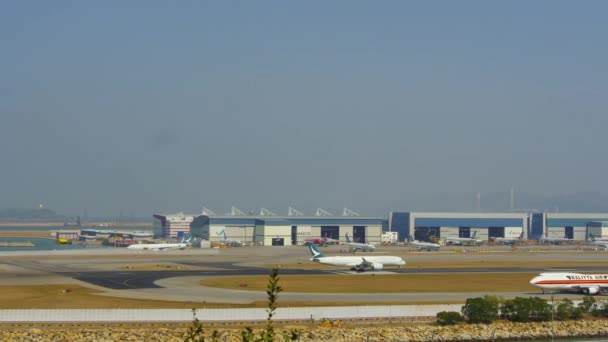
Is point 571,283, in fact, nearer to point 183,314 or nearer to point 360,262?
point 360,262

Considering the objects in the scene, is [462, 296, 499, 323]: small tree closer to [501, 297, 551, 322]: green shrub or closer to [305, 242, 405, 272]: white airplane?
[501, 297, 551, 322]: green shrub

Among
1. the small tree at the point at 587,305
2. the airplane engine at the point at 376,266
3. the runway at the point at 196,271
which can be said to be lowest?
the runway at the point at 196,271

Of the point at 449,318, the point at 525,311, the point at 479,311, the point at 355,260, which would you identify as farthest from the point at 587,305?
the point at 355,260

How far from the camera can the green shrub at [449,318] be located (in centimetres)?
6359

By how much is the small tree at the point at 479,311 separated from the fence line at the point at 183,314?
4.45 metres

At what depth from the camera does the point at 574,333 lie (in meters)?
63.9

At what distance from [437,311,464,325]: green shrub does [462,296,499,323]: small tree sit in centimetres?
110

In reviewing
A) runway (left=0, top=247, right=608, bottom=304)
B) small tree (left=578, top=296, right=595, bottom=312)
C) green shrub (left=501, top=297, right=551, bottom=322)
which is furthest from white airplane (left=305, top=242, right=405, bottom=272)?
green shrub (left=501, top=297, right=551, bottom=322)

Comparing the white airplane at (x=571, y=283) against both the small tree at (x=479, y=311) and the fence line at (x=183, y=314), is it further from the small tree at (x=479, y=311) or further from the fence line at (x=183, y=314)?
the fence line at (x=183, y=314)

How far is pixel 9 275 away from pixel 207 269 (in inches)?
1129

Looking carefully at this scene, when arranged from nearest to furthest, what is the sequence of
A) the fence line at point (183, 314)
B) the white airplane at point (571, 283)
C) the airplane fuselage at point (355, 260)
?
1. the fence line at point (183, 314)
2. the white airplane at point (571, 283)
3. the airplane fuselage at point (355, 260)

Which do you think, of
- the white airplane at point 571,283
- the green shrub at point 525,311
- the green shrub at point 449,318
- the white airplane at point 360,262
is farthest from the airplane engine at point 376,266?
the green shrub at point 449,318

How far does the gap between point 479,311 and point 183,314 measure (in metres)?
23.0

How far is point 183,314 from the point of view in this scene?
62.7m
